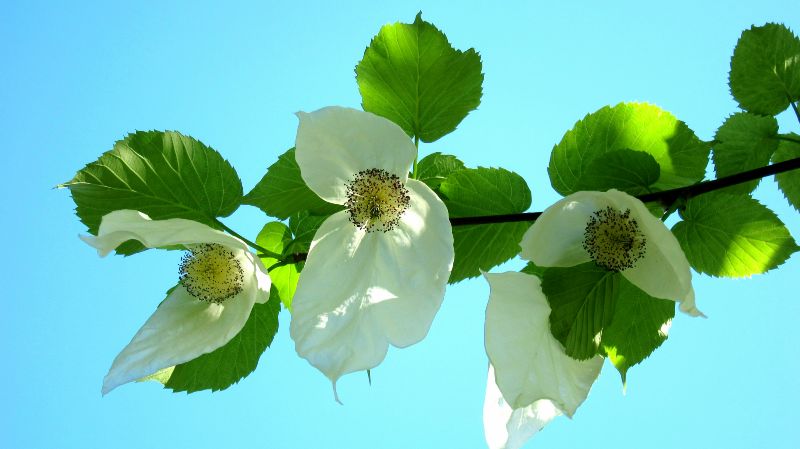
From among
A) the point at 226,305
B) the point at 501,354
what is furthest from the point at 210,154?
the point at 501,354

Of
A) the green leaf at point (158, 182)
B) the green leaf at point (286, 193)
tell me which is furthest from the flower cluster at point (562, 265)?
the green leaf at point (158, 182)

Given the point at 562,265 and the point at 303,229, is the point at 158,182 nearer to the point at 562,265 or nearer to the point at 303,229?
the point at 303,229

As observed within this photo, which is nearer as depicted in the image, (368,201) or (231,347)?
(368,201)

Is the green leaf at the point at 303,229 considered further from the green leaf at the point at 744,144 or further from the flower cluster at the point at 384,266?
the green leaf at the point at 744,144

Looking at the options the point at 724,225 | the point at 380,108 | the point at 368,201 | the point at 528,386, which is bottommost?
the point at 528,386

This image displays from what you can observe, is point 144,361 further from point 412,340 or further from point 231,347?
point 412,340

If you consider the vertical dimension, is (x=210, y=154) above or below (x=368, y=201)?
above

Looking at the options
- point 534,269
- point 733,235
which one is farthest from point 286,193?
point 733,235
